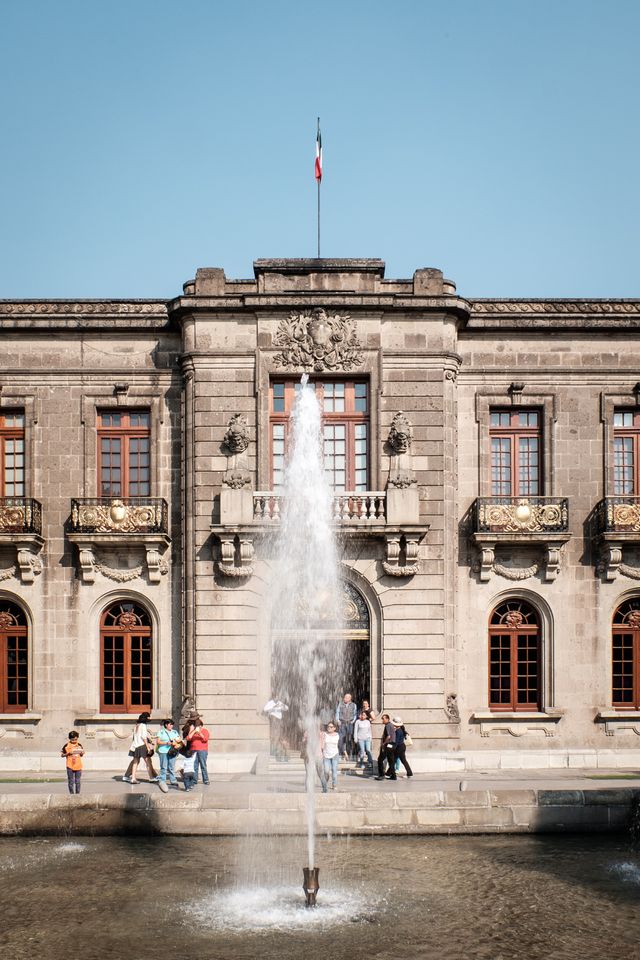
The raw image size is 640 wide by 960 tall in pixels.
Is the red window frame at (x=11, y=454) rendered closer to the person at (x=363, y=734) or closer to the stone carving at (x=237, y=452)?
the stone carving at (x=237, y=452)

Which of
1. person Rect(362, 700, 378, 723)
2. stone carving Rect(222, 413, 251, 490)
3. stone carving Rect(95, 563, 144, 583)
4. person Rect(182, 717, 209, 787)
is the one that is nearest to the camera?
person Rect(182, 717, 209, 787)

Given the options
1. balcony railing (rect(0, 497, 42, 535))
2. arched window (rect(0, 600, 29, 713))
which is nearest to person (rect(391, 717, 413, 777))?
arched window (rect(0, 600, 29, 713))

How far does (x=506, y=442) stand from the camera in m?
29.9

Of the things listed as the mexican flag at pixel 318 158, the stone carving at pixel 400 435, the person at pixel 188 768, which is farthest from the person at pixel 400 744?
the mexican flag at pixel 318 158

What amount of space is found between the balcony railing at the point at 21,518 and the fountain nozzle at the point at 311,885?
1458 centimetres

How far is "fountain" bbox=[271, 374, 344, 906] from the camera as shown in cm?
2745

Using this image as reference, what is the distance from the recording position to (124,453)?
29.6m

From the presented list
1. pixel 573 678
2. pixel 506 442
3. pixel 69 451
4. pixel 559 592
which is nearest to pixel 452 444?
pixel 506 442

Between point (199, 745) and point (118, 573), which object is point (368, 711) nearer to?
point (199, 745)

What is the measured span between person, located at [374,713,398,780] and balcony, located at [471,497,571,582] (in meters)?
5.50

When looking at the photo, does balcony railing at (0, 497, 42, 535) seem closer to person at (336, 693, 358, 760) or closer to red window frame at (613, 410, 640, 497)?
person at (336, 693, 358, 760)

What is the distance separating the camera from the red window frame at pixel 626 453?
1172 inches

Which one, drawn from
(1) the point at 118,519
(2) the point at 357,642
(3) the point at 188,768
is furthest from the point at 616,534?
(1) the point at 118,519

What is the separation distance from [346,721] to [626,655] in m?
7.78
